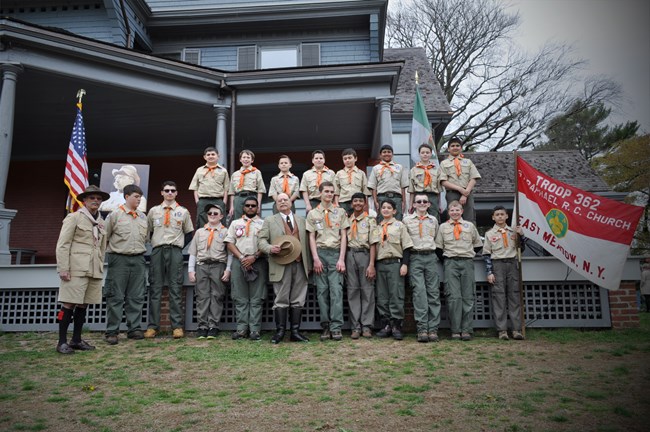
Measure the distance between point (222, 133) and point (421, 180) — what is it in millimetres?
4554

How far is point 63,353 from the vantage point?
6.06 m

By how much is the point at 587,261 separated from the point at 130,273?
628 cm

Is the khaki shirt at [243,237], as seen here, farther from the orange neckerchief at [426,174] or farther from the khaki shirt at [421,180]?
the orange neckerchief at [426,174]

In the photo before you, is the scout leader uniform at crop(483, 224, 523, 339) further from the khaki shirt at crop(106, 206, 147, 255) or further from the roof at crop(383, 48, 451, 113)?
the roof at crop(383, 48, 451, 113)

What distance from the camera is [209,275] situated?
7.12 m

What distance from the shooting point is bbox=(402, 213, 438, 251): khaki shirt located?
6.86 metres

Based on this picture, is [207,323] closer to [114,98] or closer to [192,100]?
[192,100]

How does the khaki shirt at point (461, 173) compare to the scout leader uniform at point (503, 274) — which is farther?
the khaki shirt at point (461, 173)

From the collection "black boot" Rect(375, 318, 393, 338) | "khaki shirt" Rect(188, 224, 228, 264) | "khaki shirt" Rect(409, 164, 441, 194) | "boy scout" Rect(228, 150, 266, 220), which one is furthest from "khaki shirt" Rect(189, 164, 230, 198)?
"black boot" Rect(375, 318, 393, 338)

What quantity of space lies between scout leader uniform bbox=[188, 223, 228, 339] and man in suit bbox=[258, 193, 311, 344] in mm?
726

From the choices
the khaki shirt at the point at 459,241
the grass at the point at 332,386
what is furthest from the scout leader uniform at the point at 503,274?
the grass at the point at 332,386

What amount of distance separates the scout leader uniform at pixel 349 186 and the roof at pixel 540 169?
9153mm

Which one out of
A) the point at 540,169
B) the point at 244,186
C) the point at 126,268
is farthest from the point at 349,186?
the point at 540,169

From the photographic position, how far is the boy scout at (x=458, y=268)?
6824 mm
